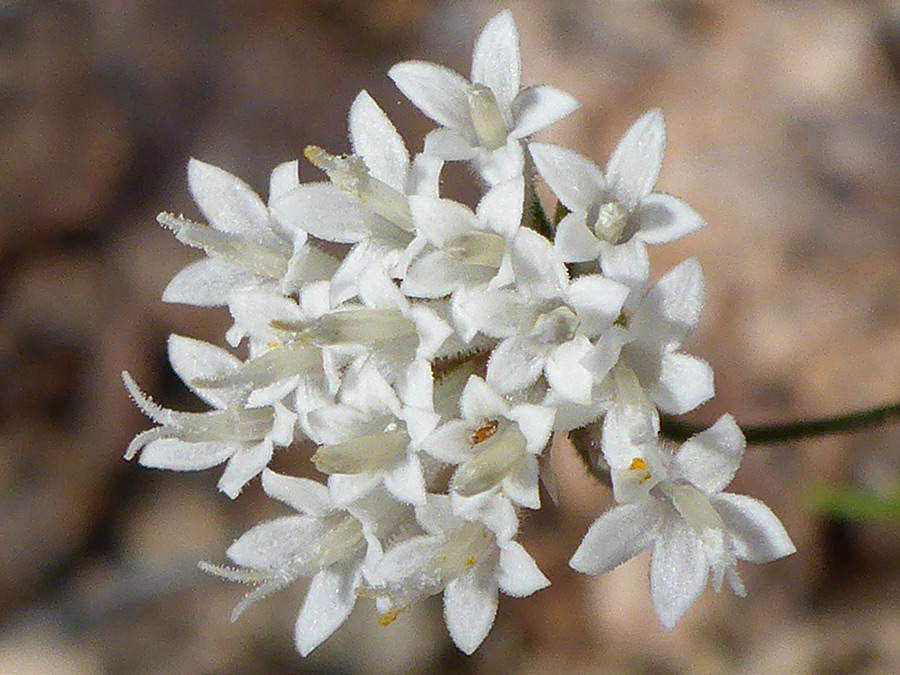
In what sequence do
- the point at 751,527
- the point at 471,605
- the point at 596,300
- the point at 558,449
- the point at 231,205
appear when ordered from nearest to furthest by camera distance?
1. the point at 596,300
2. the point at 751,527
3. the point at 471,605
4. the point at 231,205
5. the point at 558,449

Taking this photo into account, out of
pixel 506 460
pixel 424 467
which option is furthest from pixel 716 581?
pixel 424 467

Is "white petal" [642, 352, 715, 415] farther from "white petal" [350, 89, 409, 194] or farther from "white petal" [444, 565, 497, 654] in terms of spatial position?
"white petal" [350, 89, 409, 194]

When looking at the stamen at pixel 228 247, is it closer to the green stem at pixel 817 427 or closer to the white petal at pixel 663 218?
the white petal at pixel 663 218

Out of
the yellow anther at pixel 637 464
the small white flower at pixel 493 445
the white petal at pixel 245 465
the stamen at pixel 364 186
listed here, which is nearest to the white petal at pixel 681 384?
the yellow anther at pixel 637 464

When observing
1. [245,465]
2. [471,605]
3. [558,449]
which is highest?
[245,465]

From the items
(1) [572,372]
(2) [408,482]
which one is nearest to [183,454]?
(2) [408,482]

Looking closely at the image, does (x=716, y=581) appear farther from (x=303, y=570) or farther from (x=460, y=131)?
(x=460, y=131)

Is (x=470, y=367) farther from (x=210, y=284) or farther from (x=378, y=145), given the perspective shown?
(x=210, y=284)

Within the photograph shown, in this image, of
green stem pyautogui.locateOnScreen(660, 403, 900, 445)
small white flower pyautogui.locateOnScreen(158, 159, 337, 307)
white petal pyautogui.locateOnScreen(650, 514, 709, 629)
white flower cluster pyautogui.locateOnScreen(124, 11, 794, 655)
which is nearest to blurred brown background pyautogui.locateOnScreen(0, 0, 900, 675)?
green stem pyautogui.locateOnScreen(660, 403, 900, 445)
